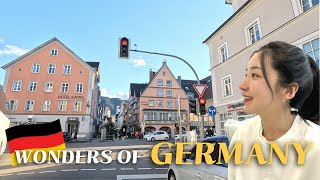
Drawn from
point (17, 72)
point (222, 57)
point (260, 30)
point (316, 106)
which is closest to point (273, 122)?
A: point (316, 106)

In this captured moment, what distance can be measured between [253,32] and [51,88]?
31507mm

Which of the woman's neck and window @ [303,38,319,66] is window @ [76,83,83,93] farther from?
the woman's neck

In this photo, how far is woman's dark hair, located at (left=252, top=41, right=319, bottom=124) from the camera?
96cm

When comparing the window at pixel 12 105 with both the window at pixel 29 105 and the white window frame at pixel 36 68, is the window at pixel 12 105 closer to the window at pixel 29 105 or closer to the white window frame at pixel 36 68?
the window at pixel 29 105

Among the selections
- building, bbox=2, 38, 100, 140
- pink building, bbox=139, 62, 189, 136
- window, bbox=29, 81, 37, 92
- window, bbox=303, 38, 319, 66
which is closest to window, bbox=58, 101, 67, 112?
building, bbox=2, 38, 100, 140

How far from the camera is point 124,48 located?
1066cm

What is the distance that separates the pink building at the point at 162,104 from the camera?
4653cm

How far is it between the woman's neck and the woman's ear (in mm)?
80

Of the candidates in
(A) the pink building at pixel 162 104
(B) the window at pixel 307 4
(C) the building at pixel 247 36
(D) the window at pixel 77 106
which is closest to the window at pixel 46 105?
(D) the window at pixel 77 106

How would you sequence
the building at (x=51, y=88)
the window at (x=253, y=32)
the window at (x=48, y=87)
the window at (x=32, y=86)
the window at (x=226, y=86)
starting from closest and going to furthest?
the window at (x=253, y=32), the window at (x=226, y=86), the building at (x=51, y=88), the window at (x=32, y=86), the window at (x=48, y=87)

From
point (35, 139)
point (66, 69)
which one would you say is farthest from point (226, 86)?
point (66, 69)

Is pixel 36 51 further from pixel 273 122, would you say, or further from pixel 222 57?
pixel 273 122

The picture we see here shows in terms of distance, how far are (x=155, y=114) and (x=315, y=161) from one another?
46602 mm

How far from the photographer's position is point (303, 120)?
986 mm
